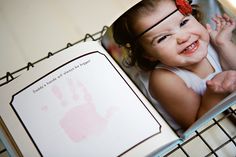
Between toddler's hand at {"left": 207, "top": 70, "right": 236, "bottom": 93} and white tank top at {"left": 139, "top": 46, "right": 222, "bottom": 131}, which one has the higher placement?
white tank top at {"left": 139, "top": 46, "right": 222, "bottom": 131}

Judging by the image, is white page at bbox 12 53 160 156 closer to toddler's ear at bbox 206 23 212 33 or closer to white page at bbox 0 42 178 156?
white page at bbox 0 42 178 156

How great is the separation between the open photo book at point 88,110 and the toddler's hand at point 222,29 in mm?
96

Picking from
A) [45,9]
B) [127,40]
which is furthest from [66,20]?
[127,40]

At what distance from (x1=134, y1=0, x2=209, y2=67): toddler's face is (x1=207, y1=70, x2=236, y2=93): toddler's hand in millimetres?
39

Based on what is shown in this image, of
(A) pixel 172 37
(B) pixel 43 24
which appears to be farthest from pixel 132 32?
(B) pixel 43 24

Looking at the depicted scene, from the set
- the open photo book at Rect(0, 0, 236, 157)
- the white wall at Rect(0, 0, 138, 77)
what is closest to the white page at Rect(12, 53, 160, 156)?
the open photo book at Rect(0, 0, 236, 157)

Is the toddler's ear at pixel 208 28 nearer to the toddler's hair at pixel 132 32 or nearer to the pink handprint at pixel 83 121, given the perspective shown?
the toddler's hair at pixel 132 32

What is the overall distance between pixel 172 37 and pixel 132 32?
2.5 inches

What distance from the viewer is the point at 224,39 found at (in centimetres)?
47

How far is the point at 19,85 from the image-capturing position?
0.47 meters

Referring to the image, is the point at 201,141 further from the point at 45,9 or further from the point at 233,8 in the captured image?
the point at 45,9

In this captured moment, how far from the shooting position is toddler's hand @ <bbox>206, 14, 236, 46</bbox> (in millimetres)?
466

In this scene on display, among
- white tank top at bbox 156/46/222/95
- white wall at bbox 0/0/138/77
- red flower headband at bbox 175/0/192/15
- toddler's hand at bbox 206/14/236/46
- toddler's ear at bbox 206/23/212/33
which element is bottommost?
white tank top at bbox 156/46/222/95

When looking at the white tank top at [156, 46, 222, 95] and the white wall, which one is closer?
the white tank top at [156, 46, 222, 95]
